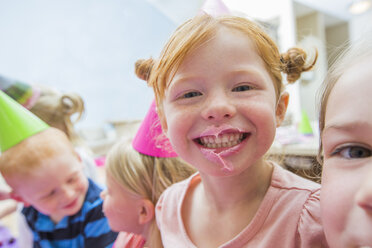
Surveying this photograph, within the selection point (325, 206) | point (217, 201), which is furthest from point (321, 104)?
point (217, 201)

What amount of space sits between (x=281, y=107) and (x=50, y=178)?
551 millimetres

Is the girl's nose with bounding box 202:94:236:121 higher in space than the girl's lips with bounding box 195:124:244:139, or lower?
higher

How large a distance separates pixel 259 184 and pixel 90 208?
20.0 inches

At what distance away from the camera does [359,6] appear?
7.81ft

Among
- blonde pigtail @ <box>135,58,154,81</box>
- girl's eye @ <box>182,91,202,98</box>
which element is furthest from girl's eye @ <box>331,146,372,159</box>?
blonde pigtail @ <box>135,58,154,81</box>

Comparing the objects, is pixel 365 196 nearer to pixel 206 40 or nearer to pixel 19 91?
pixel 206 40

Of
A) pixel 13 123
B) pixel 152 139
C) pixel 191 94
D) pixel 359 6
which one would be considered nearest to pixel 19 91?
pixel 13 123

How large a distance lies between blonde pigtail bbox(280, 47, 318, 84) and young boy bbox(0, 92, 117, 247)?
54 centimetres

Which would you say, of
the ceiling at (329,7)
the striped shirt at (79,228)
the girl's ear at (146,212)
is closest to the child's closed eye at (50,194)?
the striped shirt at (79,228)

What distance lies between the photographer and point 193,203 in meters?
0.58

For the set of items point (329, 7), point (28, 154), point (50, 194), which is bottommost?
point (50, 194)

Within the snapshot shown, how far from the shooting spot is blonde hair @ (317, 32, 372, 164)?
1.10 feet

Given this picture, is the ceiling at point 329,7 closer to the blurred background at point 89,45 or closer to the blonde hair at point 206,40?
the blurred background at point 89,45

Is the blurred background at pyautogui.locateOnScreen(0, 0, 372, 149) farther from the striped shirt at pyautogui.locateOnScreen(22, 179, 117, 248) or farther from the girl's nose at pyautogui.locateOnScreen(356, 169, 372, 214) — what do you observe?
the girl's nose at pyautogui.locateOnScreen(356, 169, 372, 214)
